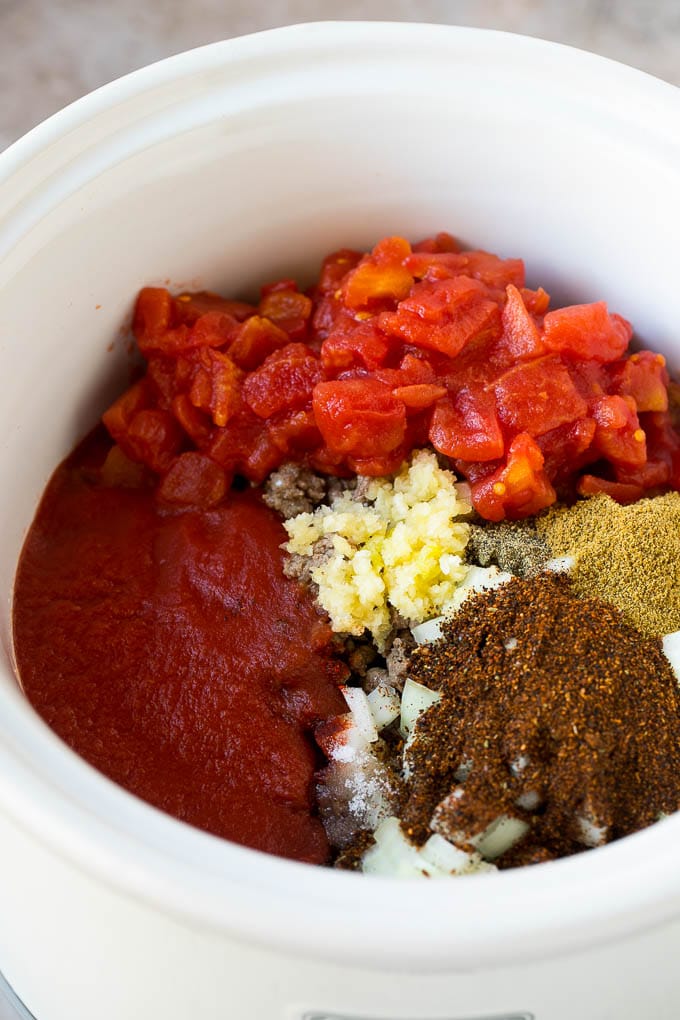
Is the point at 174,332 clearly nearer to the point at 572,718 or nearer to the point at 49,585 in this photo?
the point at 49,585

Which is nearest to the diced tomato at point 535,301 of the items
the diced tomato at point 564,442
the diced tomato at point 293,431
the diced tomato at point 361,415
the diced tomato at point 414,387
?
the diced tomato at point 414,387

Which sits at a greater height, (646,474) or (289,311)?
(289,311)

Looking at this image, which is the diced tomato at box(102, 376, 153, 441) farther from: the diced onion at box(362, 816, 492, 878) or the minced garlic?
the diced onion at box(362, 816, 492, 878)

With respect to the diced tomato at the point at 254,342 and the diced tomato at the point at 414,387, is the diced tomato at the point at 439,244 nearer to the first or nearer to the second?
the diced tomato at the point at 414,387

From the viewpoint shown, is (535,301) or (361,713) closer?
(361,713)

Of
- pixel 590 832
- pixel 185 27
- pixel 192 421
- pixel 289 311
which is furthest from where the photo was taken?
pixel 185 27

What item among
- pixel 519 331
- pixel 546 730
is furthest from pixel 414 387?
pixel 546 730

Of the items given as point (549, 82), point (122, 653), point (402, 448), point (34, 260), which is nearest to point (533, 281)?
point (549, 82)

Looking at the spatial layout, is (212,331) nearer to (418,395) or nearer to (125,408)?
(125,408)
